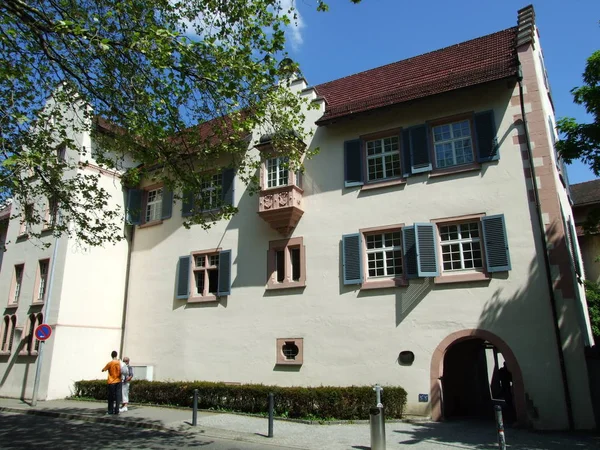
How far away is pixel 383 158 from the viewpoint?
15570 mm

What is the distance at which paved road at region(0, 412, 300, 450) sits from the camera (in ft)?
31.3

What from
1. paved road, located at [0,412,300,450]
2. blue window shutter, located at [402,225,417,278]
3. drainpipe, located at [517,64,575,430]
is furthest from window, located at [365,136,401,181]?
paved road, located at [0,412,300,450]

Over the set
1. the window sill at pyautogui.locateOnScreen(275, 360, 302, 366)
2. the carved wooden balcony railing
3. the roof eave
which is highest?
the roof eave

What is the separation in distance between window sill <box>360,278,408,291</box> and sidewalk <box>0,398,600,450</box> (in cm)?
362

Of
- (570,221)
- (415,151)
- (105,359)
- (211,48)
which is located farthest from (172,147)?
(570,221)

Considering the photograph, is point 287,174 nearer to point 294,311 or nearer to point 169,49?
point 294,311

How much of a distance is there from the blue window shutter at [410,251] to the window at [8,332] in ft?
50.1

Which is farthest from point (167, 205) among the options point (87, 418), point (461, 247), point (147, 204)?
point (461, 247)

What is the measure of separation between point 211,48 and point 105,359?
13579 millimetres

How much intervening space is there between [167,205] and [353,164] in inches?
315

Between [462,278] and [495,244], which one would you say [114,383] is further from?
[495,244]

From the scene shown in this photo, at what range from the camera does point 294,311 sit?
1564cm

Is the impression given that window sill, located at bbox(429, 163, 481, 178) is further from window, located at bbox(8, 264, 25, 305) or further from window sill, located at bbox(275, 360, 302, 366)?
window, located at bbox(8, 264, 25, 305)

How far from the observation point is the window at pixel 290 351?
1521 centimetres
